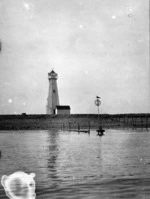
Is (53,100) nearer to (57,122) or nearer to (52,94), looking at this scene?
(52,94)

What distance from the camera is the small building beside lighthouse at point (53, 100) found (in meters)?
101

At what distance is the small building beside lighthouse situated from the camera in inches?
3959

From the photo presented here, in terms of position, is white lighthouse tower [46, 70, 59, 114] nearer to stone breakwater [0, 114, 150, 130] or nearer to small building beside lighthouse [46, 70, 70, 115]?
small building beside lighthouse [46, 70, 70, 115]

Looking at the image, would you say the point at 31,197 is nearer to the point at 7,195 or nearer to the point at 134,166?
the point at 7,195

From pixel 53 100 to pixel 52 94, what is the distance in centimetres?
168

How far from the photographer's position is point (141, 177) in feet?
44.0

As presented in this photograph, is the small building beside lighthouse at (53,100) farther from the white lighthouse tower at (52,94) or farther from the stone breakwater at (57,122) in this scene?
the stone breakwater at (57,122)

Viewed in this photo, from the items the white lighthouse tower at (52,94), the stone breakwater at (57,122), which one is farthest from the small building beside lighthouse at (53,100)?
the stone breakwater at (57,122)

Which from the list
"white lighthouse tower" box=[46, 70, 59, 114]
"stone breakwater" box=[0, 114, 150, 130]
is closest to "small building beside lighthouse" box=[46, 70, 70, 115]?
"white lighthouse tower" box=[46, 70, 59, 114]

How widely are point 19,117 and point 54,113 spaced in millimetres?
9736

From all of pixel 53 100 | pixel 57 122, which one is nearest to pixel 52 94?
pixel 53 100

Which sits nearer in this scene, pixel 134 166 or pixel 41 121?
pixel 134 166

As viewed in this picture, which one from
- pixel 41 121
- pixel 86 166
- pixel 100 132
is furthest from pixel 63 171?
pixel 41 121

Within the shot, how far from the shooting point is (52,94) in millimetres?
100250
